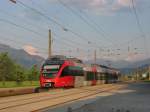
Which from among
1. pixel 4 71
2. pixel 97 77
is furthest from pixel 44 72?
pixel 4 71

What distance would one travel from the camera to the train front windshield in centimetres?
4634

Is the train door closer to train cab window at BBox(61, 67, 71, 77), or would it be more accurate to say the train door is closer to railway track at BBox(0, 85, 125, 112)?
train cab window at BBox(61, 67, 71, 77)

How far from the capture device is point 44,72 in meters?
46.8

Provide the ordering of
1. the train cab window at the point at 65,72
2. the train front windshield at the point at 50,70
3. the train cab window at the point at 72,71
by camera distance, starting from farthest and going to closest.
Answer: the train cab window at the point at 72,71, the train cab window at the point at 65,72, the train front windshield at the point at 50,70

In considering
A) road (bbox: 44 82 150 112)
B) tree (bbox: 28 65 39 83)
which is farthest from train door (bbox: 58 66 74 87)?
tree (bbox: 28 65 39 83)

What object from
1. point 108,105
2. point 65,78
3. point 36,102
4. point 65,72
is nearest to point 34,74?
point 65,78

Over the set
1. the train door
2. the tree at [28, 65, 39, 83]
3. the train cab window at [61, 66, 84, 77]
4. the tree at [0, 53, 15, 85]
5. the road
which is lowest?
the road

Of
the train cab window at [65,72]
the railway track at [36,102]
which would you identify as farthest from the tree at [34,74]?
the railway track at [36,102]

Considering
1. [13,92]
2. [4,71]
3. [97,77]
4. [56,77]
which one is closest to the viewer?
[13,92]

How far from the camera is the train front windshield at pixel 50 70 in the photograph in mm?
46344

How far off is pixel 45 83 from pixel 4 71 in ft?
291

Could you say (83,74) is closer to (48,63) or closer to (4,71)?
(48,63)

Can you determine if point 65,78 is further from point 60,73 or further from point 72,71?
point 72,71

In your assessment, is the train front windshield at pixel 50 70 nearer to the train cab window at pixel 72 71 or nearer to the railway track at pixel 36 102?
the train cab window at pixel 72 71
